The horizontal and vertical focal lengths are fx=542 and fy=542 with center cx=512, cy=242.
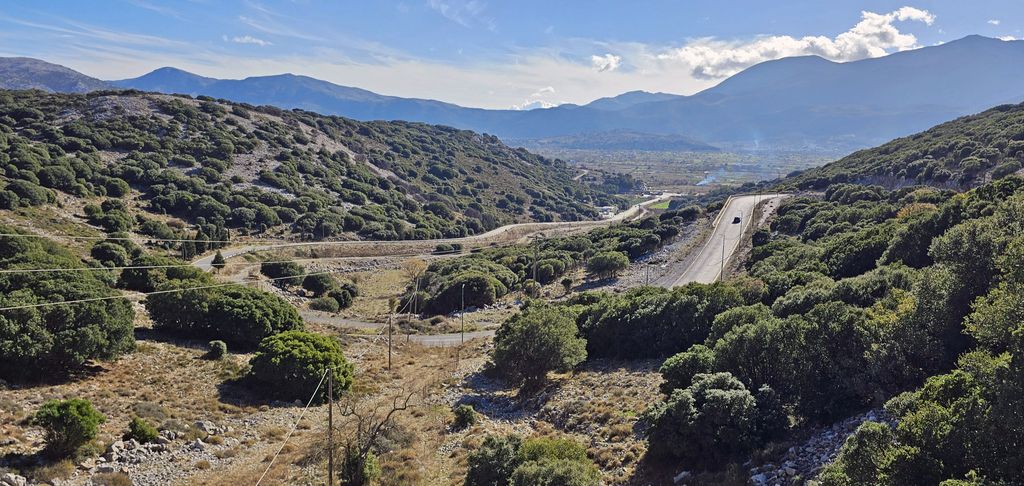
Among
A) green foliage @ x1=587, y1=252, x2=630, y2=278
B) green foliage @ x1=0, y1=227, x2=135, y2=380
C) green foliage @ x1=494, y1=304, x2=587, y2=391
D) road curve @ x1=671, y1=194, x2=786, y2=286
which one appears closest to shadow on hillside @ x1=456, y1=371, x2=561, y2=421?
green foliage @ x1=494, y1=304, x2=587, y2=391

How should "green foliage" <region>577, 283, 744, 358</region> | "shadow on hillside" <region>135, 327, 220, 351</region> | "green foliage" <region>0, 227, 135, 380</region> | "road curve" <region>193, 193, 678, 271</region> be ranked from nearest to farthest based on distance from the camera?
"green foliage" <region>0, 227, 135, 380</region> → "green foliage" <region>577, 283, 744, 358</region> → "shadow on hillside" <region>135, 327, 220, 351</region> → "road curve" <region>193, 193, 678, 271</region>

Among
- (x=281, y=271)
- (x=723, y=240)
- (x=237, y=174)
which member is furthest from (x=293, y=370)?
(x=237, y=174)

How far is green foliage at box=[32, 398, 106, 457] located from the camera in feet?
45.1

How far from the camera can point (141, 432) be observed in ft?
51.4

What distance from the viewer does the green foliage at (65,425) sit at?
13.7 m

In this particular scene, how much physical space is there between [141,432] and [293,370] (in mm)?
5977

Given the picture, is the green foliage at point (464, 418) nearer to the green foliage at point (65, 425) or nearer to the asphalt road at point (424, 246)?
the green foliage at point (65, 425)

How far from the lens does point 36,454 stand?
13664 mm

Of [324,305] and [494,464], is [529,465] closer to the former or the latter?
[494,464]

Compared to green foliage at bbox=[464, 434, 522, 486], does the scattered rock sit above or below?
below

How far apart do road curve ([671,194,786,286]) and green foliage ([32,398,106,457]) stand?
36042mm

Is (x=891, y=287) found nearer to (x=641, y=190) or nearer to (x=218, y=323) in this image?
(x=218, y=323)

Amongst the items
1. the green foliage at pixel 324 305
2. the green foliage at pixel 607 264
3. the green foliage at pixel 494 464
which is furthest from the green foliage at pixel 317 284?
the green foliage at pixel 494 464

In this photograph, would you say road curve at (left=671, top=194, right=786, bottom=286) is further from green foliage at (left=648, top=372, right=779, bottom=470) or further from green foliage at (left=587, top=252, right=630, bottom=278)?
green foliage at (left=648, top=372, right=779, bottom=470)
